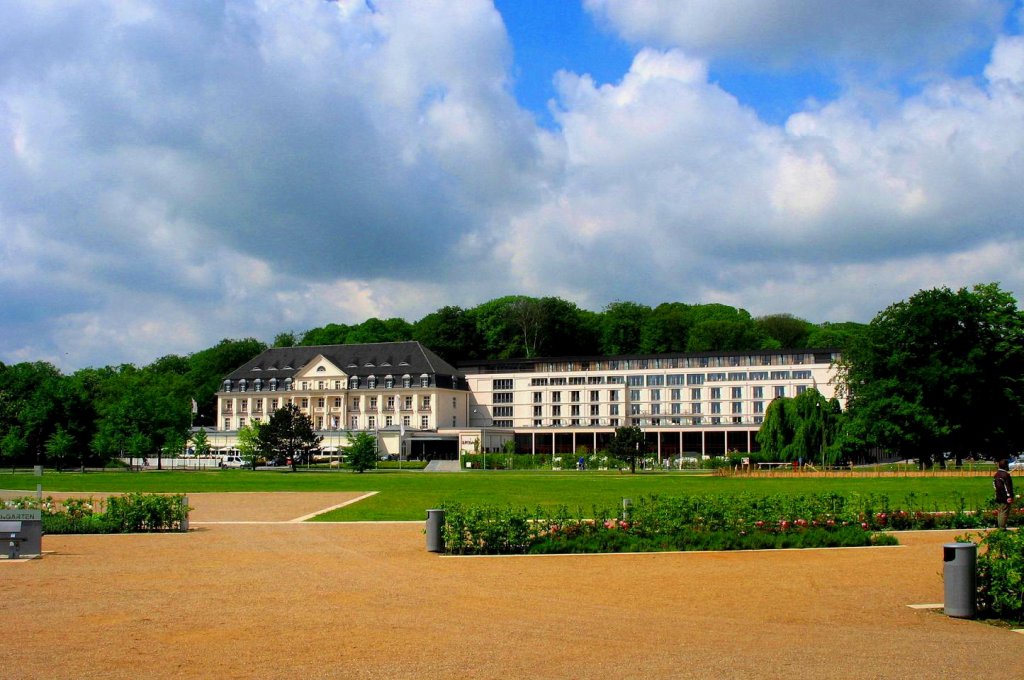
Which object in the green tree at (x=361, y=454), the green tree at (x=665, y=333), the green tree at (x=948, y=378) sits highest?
the green tree at (x=665, y=333)

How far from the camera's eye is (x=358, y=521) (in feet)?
91.2

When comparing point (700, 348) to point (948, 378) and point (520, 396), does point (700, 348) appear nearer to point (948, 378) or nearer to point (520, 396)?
point (520, 396)

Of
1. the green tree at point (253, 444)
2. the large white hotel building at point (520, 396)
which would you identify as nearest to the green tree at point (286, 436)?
the green tree at point (253, 444)

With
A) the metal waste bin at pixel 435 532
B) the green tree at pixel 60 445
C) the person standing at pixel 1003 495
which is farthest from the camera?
the green tree at pixel 60 445

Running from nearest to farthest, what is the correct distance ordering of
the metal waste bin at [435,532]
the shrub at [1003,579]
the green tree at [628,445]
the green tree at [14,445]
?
1. the shrub at [1003,579]
2. the metal waste bin at [435,532]
3. the green tree at [628,445]
4. the green tree at [14,445]

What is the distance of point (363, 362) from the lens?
13825 cm

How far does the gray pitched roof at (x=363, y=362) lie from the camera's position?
133500mm

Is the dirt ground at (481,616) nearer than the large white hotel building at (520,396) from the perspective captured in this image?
Yes

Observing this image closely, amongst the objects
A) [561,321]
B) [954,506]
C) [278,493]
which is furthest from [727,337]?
[954,506]

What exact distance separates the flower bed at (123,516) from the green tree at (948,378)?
47.1m

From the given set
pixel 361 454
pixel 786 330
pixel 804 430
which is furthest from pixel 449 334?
pixel 804 430

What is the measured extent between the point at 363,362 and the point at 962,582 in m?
128

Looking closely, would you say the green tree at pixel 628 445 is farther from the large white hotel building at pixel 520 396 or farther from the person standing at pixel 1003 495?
the person standing at pixel 1003 495

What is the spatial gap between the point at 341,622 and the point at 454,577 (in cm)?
422
